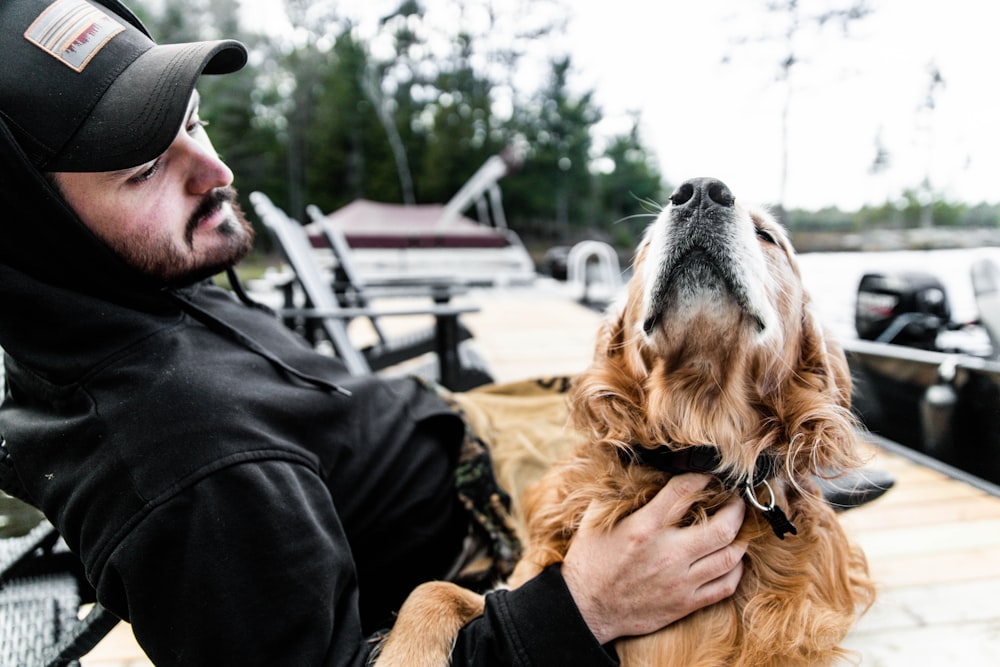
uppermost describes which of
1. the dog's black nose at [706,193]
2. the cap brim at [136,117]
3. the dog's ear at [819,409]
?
the cap brim at [136,117]

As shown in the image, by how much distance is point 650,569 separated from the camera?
1.18m

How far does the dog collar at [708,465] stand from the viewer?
4.41 feet

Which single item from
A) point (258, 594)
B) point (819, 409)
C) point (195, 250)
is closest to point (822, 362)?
point (819, 409)

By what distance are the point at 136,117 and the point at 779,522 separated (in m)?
1.46

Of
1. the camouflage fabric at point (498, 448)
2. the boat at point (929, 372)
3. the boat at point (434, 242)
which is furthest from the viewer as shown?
the boat at point (434, 242)

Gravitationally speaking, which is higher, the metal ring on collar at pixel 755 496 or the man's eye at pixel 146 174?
the man's eye at pixel 146 174

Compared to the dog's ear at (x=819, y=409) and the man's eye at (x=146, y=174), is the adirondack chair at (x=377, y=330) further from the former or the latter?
the dog's ear at (x=819, y=409)

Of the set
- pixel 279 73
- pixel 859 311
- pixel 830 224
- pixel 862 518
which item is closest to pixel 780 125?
pixel 830 224

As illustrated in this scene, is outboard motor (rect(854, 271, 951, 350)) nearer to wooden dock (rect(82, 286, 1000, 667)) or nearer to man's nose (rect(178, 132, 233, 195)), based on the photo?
wooden dock (rect(82, 286, 1000, 667))

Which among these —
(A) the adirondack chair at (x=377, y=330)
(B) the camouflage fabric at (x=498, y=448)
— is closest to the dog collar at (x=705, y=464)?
(B) the camouflage fabric at (x=498, y=448)

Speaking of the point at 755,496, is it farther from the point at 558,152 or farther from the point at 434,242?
the point at 558,152

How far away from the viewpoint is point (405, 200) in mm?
31500

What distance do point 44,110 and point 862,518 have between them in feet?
8.62

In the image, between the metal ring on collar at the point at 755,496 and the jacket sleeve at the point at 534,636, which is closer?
the jacket sleeve at the point at 534,636
